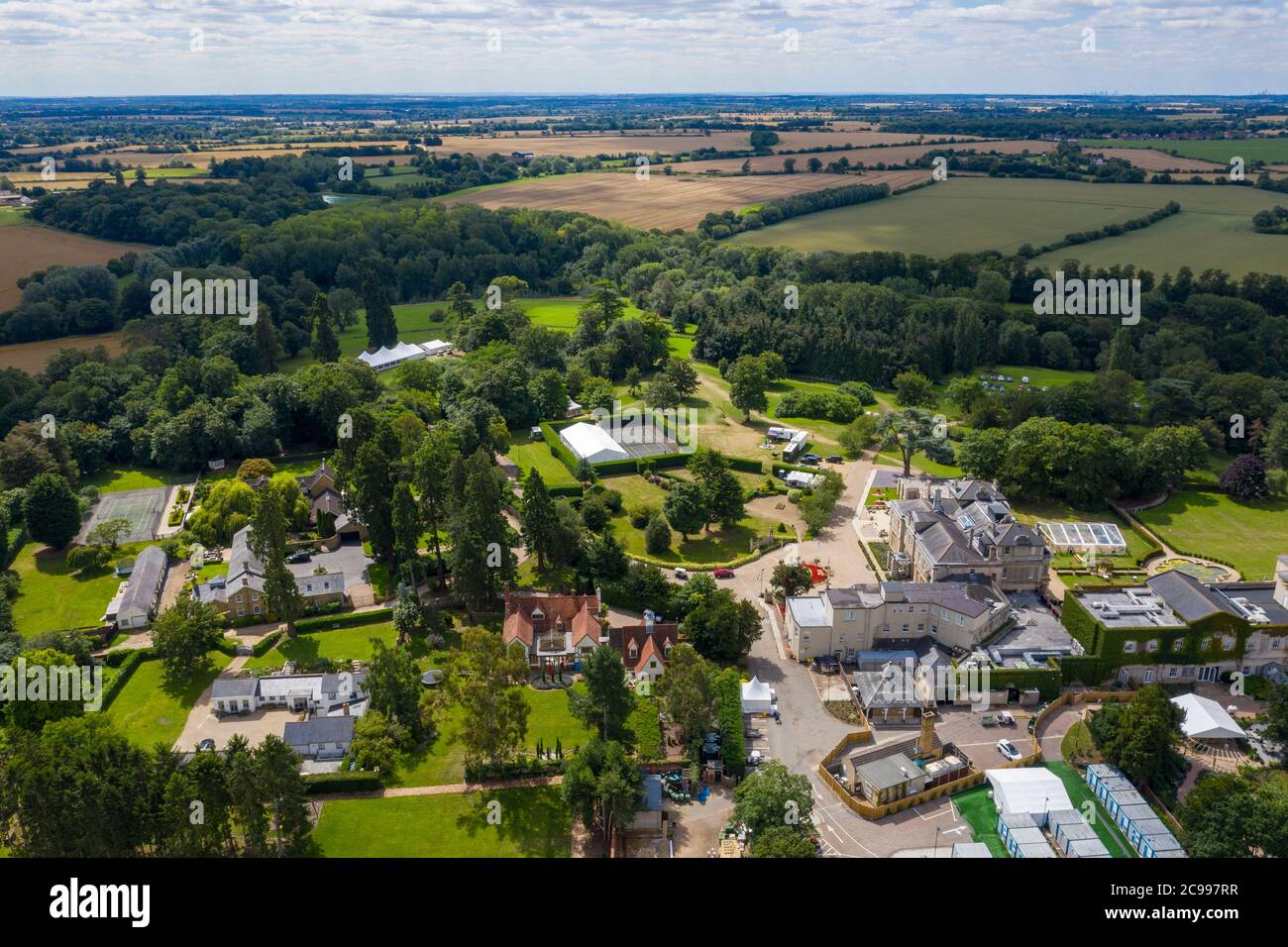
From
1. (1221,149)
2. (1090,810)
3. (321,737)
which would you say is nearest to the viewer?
(1090,810)

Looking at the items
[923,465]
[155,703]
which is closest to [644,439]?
[923,465]

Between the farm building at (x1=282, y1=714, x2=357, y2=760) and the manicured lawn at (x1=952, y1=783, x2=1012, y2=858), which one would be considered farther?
the farm building at (x1=282, y1=714, x2=357, y2=760)

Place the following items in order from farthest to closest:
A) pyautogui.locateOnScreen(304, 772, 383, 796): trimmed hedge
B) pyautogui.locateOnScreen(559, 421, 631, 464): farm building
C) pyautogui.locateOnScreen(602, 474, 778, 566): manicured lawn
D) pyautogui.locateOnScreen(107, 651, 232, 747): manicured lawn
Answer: pyautogui.locateOnScreen(559, 421, 631, 464): farm building < pyautogui.locateOnScreen(602, 474, 778, 566): manicured lawn < pyautogui.locateOnScreen(107, 651, 232, 747): manicured lawn < pyautogui.locateOnScreen(304, 772, 383, 796): trimmed hedge

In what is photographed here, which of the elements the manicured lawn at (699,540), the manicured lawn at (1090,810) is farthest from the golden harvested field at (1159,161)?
the manicured lawn at (1090,810)

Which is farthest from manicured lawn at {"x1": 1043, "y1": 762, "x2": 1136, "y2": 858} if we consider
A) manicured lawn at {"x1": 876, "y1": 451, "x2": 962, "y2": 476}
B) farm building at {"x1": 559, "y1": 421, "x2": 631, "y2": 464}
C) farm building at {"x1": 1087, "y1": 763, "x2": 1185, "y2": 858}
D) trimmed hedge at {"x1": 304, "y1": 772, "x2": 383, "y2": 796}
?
farm building at {"x1": 559, "y1": 421, "x2": 631, "y2": 464}

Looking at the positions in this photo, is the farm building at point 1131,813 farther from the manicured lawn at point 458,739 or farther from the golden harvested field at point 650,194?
the golden harvested field at point 650,194

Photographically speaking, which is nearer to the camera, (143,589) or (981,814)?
(981,814)

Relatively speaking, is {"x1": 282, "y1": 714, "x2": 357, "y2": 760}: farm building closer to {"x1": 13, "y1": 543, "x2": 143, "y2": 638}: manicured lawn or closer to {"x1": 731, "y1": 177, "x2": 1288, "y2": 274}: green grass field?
{"x1": 13, "y1": 543, "x2": 143, "y2": 638}: manicured lawn

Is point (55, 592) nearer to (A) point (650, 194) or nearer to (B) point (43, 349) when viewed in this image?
(B) point (43, 349)
